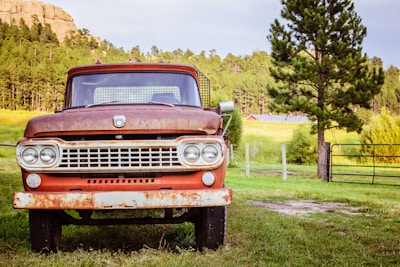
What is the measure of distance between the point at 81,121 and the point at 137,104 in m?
0.99

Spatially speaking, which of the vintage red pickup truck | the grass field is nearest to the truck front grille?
the vintage red pickup truck

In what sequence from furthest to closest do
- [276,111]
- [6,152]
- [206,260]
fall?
[6,152] → [276,111] → [206,260]

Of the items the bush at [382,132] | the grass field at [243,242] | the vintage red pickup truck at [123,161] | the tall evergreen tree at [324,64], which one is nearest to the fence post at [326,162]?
the tall evergreen tree at [324,64]

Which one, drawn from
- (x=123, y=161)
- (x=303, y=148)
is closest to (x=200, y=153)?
(x=123, y=161)

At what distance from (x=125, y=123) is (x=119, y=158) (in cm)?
31

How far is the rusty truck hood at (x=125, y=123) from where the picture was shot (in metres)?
4.26

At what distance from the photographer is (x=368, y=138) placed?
3600cm

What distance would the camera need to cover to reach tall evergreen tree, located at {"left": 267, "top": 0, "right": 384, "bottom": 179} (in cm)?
2266

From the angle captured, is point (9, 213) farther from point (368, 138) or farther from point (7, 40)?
point (7, 40)

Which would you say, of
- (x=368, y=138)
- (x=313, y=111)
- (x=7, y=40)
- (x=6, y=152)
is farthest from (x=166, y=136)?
(x=7, y=40)

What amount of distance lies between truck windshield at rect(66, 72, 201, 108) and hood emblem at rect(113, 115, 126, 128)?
113cm

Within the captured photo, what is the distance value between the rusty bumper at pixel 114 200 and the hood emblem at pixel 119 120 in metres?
0.58

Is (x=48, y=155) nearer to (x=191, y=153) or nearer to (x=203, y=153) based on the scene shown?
(x=191, y=153)

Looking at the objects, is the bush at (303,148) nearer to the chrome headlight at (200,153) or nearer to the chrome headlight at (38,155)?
the chrome headlight at (200,153)
